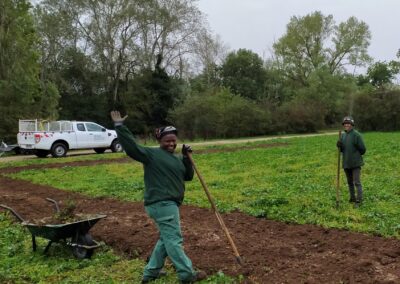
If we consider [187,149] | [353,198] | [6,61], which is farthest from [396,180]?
[6,61]

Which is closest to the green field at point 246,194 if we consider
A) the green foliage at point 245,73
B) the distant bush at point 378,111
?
the distant bush at point 378,111

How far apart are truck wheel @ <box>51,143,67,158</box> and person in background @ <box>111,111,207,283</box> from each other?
20.8 m

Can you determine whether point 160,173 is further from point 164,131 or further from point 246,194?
point 246,194

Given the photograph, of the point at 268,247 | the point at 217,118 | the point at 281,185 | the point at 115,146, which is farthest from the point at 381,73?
the point at 268,247

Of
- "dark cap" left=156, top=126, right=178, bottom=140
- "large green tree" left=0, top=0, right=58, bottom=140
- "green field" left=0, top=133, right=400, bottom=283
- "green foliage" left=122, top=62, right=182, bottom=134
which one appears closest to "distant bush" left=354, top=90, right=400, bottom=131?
"green foliage" left=122, top=62, right=182, bottom=134

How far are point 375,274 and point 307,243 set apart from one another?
5.12 ft

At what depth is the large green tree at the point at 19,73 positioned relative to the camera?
29972 mm

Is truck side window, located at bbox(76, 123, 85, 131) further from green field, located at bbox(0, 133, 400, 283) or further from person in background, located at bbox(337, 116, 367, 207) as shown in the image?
person in background, located at bbox(337, 116, 367, 207)

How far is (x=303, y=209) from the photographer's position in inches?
365

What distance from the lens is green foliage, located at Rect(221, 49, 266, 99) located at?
61219 millimetres

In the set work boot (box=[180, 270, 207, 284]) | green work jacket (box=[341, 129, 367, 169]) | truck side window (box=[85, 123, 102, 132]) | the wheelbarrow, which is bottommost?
work boot (box=[180, 270, 207, 284])

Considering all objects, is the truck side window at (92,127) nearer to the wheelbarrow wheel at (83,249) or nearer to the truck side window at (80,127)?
the truck side window at (80,127)

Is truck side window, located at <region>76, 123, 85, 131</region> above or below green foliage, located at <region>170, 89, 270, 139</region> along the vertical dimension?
below

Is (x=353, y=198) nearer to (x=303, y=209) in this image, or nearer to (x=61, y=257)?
(x=303, y=209)
